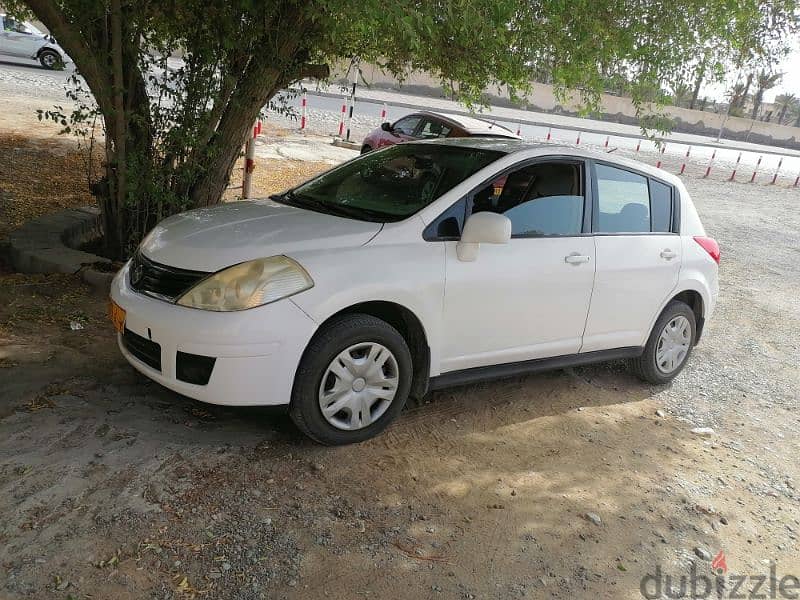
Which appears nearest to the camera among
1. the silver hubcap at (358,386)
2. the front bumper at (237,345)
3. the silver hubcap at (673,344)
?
the front bumper at (237,345)

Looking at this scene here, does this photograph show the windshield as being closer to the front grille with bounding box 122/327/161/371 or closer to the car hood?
the car hood

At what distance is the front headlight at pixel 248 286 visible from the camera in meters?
3.41

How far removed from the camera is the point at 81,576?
8.62 ft

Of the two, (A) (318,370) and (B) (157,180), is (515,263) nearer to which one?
(A) (318,370)

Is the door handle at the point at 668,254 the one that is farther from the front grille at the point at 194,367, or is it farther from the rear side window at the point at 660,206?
the front grille at the point at 194,367

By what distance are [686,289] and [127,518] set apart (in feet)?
13.8

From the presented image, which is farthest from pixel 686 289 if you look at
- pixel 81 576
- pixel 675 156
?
pixel 675 156

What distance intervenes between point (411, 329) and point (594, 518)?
4.57ft

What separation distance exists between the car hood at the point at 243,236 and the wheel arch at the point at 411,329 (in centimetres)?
35

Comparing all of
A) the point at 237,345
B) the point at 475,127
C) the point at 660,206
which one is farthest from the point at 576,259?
the point at 475,127

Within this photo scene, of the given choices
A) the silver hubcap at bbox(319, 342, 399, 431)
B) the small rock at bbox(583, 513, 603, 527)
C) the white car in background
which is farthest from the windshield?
the white car in background

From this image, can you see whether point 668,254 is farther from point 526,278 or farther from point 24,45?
point 24,45

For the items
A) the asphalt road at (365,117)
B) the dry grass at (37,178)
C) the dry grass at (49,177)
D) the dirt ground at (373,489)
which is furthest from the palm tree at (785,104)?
the dirt ground at (373,489)

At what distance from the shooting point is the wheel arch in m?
3.79
